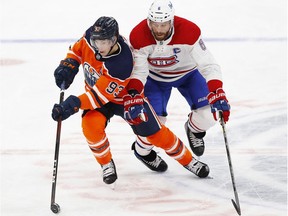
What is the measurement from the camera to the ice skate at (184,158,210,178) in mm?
4656

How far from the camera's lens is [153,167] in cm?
479

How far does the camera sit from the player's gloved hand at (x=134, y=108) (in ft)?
14.0

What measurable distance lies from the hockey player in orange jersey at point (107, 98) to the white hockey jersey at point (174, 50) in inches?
3.7

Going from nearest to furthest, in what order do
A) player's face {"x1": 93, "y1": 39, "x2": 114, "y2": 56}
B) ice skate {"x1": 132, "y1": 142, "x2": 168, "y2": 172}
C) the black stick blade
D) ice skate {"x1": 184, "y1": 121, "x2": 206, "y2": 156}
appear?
1. the black stick blade
2. player's face {"x1": 93, "y1": 39, "x2": 114, "y2": 56}
3. ice skate {"x1": 132, "y1": 142, "x2": 168, "y2": 172}
4. ice skate {"x1": 184, "y1": 121, "x2": 206, "y2": 156}

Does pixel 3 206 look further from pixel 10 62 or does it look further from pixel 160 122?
pixel 10 62

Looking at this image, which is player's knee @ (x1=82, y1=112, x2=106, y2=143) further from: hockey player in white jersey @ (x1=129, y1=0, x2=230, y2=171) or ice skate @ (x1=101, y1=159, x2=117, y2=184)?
hockey player in white jersey @ (x1=129, y1=0, x2=230, y2=171)

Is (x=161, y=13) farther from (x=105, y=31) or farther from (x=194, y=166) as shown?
(x=194, y=166)

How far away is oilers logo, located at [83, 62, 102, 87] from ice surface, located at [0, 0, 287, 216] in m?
0.60

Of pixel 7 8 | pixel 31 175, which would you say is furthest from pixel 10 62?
pixel 31 175

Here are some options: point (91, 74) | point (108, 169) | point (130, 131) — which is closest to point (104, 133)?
point (108, 169)

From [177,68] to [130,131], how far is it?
3.17ft

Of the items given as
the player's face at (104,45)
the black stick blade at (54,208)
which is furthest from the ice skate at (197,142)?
the black stick blade at (54,208)

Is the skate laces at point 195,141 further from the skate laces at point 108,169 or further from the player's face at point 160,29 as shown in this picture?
the player's face at point 160,29

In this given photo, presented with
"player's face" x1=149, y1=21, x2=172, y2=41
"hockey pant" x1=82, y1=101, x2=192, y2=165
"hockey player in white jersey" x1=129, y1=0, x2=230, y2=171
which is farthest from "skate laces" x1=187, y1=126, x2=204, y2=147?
"player's face" x1=149, y1=21, x2=172, y2=41
